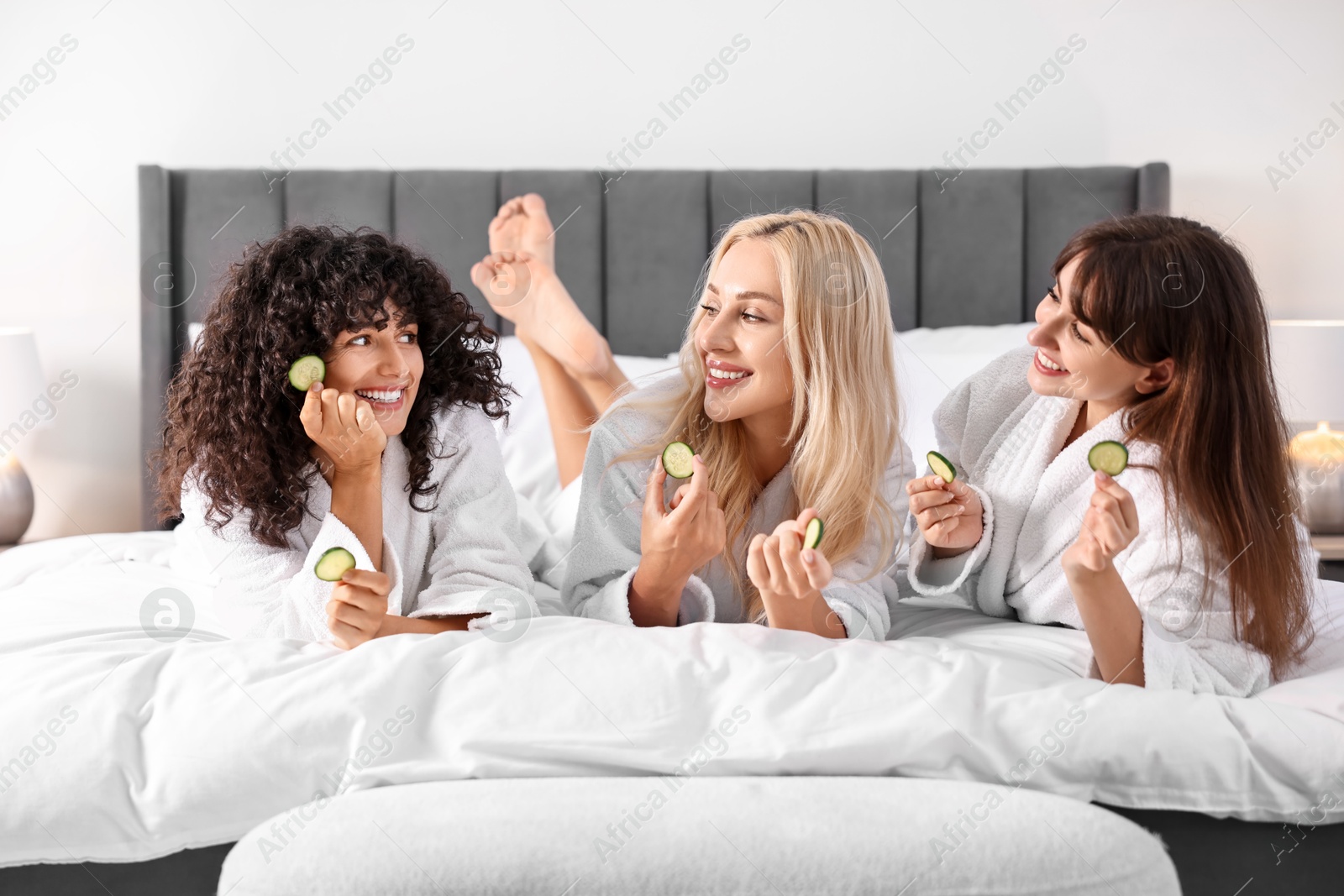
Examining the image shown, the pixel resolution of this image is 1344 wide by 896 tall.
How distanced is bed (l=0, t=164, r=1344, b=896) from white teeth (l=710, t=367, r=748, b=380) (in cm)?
41

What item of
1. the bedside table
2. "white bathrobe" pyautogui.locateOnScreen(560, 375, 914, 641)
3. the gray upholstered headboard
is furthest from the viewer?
the gray upholstered headboard

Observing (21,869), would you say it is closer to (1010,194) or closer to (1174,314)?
(1174,314)

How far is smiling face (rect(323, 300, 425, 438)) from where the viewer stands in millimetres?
1500

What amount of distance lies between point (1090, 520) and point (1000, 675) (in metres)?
0.22

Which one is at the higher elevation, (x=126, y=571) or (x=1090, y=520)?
(x=1090, y=520)

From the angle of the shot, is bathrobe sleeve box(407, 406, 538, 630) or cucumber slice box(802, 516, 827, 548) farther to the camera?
bathrobe sleeve box(407, 406, 538, 630)

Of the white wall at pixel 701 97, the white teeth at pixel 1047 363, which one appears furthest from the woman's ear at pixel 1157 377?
the white wall at pixel 701 97

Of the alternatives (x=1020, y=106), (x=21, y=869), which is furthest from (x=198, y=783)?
(x=1020, y=106)

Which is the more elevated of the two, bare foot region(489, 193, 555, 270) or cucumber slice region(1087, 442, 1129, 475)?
bare foot region(489, 193, 555, 270)

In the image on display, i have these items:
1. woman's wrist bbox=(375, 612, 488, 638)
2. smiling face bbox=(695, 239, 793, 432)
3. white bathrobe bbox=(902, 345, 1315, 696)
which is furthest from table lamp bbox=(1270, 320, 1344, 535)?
woman's wrist bbox=(375, 612, 488, 638)

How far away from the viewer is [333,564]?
1359mm

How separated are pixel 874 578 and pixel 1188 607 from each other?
442mm

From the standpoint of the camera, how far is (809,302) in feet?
5.22

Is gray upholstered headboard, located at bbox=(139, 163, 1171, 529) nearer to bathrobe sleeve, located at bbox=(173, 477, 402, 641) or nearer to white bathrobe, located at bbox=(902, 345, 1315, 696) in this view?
white bathrobe, located at bbox=(902, 345, 1315, 696)
